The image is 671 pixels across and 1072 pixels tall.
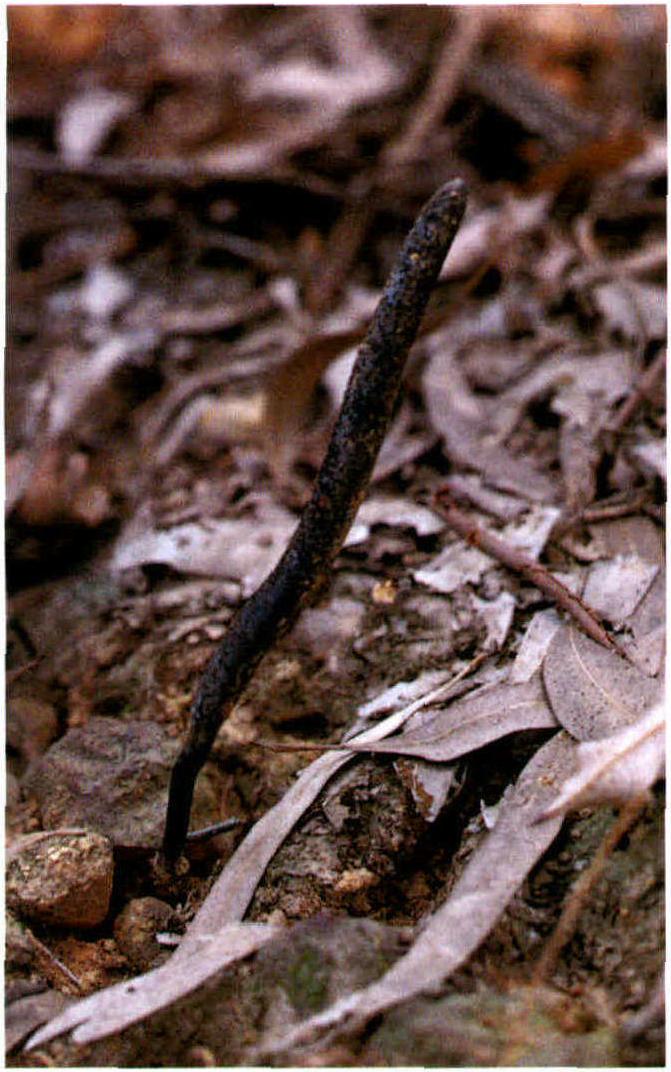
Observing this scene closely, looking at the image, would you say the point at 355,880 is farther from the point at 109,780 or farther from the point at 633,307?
the point at 633,307

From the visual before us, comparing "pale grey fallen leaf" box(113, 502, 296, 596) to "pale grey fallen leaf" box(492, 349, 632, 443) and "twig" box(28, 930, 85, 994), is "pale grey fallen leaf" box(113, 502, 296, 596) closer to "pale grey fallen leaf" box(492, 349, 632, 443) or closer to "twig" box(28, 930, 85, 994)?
"pale grey fallen leaf" box(492, 349, 632, 443)

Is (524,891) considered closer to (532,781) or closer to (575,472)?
(532,781)

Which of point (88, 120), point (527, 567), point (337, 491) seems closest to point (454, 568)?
point (527, 567)

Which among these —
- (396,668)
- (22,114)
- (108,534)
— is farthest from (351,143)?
(396,668)

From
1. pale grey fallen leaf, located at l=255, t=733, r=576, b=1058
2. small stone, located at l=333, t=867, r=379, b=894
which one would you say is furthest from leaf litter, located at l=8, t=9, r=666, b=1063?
small stone, located at l=333, t=867, r=379, b=894

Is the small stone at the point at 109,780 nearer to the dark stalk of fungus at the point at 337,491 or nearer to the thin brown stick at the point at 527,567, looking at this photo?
the dark stalk of fungus at the point at 337,491

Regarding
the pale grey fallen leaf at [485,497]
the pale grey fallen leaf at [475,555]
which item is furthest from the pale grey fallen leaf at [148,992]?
the pale grey fallen leaf at [485,497]
